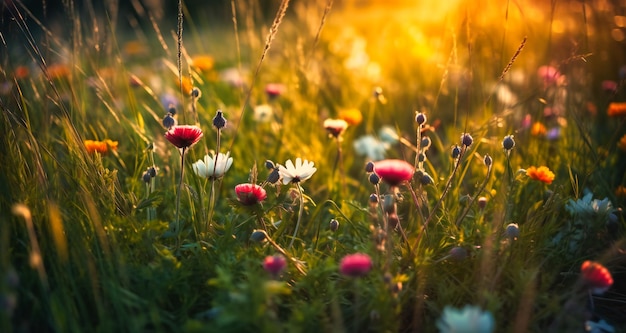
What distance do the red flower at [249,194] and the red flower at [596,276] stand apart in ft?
2.27

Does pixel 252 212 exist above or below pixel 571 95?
below

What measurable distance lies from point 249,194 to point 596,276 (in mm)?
737

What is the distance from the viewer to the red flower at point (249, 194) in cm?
125

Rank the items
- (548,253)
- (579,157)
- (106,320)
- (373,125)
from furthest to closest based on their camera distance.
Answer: (373,125) → (579,157) → (548,253) → (106,320)

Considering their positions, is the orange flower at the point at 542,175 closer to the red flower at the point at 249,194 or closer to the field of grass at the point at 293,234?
the field of grass at the point at 293,234

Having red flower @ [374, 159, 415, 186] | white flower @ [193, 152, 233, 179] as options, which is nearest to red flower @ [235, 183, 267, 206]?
white flower @ [193, 152, 233, 179]

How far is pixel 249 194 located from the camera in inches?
49.1

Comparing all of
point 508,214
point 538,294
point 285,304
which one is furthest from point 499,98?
point 285,304

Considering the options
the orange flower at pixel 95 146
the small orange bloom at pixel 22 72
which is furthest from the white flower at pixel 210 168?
the small orange bloom at pixel 22 72

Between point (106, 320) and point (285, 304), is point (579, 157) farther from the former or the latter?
point (106, 320)

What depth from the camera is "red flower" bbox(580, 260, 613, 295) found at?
A: 3.43 ft

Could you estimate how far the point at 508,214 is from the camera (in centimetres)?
140

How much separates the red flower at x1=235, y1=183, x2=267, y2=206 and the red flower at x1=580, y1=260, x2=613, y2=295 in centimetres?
69

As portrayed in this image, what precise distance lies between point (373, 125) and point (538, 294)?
4.92 ft
